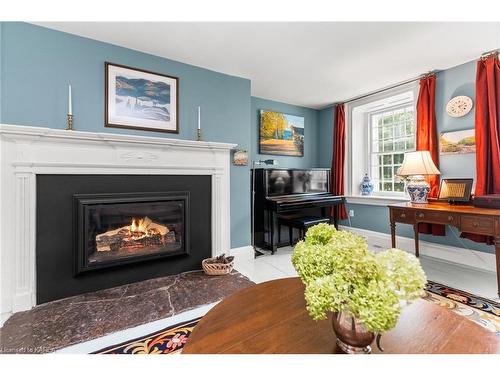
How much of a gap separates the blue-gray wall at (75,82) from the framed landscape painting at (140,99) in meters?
0.06

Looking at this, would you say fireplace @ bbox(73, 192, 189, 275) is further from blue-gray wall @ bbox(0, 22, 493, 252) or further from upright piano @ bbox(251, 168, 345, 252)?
upright piano @ bbox(251, 168, 345, 252)

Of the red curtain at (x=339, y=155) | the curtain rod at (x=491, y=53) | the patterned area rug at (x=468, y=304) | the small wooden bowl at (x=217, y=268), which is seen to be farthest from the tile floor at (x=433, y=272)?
the curtain rod at (x=491, y=53)

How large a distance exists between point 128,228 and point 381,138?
380 centimetres

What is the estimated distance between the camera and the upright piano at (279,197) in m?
3.14

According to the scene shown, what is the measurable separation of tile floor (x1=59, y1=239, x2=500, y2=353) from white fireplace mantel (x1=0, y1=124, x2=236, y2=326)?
2.80 ft

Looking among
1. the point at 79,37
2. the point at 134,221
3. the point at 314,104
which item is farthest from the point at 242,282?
the point at 314,104

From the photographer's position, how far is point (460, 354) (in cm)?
68

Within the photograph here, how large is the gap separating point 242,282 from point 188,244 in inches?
27.8

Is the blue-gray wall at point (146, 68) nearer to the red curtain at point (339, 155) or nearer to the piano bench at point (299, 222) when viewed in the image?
the red curtain at point (339, 155)

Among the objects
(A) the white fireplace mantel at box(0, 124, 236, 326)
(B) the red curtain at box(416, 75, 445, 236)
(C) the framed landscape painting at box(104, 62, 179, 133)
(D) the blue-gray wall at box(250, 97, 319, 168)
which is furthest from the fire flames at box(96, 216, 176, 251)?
(B) the red curtain at box(416, 75, 445, 236)

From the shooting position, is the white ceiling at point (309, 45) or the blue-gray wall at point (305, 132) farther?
the blue-gray wall at point (305, 132)
